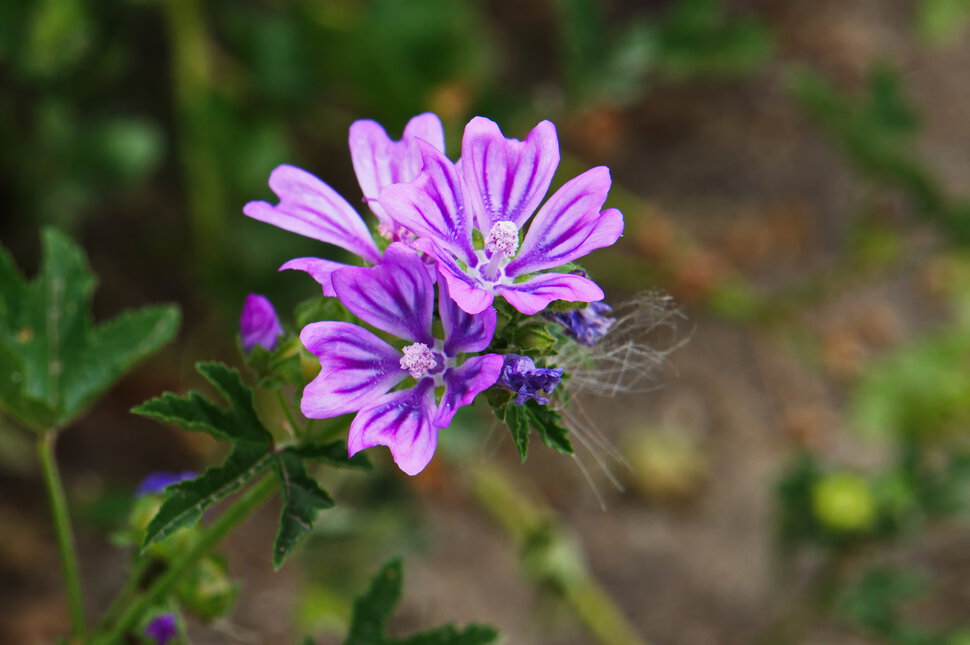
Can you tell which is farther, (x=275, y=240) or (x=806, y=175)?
(x=806, y=175)

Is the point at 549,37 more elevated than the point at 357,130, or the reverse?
the point at 549,37

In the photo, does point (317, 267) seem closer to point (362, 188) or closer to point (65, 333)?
point (362, 188)

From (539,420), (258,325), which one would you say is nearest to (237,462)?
(258,325)

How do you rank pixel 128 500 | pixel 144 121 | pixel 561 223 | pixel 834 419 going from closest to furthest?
pixel 561 223, pixel 128 500, pixel 144 121, pixel 834 419

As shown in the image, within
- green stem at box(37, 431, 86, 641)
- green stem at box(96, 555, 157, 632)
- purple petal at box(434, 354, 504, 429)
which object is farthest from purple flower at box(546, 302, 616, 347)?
green stem at box(37, 431, 86, 641)

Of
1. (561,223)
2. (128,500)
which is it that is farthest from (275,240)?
(561,223)

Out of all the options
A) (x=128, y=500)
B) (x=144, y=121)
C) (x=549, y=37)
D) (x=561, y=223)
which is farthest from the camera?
(x=549, y=37)

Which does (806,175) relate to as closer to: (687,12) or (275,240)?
(687,12)
